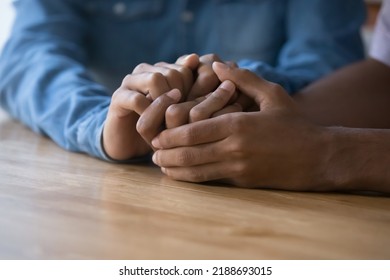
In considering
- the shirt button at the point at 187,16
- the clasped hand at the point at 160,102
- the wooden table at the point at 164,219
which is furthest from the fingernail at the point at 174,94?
the shirt button at the point at 187,16

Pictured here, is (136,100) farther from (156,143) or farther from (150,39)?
(150,39)

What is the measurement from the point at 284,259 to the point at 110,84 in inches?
32.4

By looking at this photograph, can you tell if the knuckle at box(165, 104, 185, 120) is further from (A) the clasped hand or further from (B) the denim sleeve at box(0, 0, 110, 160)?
(B) the denim sleeve at box(0, 0, 110, 160)

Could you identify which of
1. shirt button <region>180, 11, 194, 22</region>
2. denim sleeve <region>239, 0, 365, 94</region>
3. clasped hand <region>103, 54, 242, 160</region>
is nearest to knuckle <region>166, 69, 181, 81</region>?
clasped hand <region>103, 54, 242, 160</region>

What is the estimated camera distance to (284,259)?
21.1 inches

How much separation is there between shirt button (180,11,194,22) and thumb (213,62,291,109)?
0.48 metres

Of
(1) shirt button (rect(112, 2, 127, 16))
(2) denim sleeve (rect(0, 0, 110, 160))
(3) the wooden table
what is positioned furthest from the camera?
(1) shirt button (rect(112, 2, 127, 16))

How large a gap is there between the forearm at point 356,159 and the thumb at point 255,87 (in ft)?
0.24

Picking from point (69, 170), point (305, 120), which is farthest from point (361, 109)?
point (69, 170)

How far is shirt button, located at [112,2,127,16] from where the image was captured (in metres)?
1.23

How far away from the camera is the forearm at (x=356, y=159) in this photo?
2.40 feet
